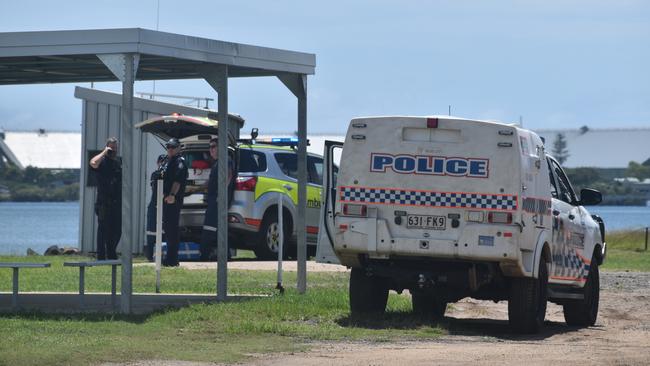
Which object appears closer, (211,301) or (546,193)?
(546,193)

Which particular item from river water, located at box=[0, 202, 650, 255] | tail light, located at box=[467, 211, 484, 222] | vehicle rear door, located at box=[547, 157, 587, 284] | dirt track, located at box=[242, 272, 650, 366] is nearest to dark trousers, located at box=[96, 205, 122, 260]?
dirt track, located at box=[242, 272, 650, 366]

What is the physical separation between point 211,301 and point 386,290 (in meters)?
2.10

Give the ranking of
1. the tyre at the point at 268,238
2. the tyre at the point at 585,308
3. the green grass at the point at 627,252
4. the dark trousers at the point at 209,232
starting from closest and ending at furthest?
the tyre at the point at 585,308, the dark trousers at the point at 209,232, the tyre at the point at 268,238, the green grass at the point at 627,252

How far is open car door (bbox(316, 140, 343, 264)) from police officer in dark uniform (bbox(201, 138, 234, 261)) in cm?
721

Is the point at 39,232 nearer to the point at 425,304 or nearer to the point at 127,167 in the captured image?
the point at 425,304

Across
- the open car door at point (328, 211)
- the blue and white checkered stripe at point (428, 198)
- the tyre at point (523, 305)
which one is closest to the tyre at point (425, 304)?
the open car door at point (328, 211)

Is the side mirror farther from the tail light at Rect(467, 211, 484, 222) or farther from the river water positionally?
the river water

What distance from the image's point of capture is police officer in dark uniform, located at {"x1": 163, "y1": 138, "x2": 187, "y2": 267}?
21781 millimetres

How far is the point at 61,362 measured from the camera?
36.7 ft

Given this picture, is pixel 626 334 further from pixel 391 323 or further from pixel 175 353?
pixel 175 353

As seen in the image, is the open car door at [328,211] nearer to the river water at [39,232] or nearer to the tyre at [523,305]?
the tyre at [523,305]

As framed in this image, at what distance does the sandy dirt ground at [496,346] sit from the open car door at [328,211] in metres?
1.51

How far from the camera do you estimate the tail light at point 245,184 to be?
24016 millimetres

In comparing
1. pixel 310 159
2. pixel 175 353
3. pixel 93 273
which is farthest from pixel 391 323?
pixel 310 159
